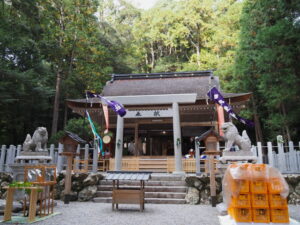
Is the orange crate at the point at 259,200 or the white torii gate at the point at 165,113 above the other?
the white torii gate at the point at 165,113

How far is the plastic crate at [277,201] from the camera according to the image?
3.87 meters

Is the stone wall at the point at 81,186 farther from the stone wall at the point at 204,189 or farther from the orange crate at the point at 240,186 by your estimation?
the orange crate at the point at 240,186

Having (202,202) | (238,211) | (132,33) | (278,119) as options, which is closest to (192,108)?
(278,119)

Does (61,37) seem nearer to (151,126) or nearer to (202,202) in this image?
(151,126)

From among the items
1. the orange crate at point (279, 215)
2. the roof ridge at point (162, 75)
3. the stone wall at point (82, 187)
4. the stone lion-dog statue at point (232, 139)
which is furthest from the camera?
the roof ridge at point (162, 75)

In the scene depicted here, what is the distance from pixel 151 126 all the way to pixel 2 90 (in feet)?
28.4

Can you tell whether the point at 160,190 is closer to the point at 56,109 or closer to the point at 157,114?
the point at 157,114

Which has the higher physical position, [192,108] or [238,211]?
[192,108]

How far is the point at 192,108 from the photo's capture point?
12.2m

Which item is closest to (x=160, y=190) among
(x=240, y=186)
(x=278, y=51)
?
(x=240, y=186)

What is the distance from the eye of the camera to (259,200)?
12.9ft

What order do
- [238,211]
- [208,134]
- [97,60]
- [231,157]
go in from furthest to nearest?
[97,60] < [208,134] < [231,157] < [238,211]

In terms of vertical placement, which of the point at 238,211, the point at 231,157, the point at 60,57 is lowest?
the point at 238,211

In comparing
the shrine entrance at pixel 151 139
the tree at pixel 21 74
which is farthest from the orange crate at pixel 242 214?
the tree at pixel 21 74
